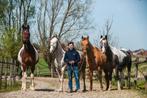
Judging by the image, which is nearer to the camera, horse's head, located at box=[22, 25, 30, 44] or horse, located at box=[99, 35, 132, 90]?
horse's head, located at box=[22, 25, 30, 44]

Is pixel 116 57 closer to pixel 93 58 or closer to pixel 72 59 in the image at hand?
pixel 93 58

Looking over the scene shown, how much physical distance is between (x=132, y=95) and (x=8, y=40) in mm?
31066

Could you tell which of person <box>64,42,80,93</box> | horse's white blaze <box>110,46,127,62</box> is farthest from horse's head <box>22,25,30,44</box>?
horse's white blaze <box>110,46,127,62</box>

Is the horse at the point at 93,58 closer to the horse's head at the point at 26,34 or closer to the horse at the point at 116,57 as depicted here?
the horse at the point at 116,57

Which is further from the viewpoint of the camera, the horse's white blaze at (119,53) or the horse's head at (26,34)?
the horse's white blaze at (119,53)

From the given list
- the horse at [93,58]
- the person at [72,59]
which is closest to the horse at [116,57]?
the horse at [93,58]

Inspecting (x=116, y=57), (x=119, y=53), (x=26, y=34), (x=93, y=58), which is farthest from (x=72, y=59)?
(x=119, y=53)

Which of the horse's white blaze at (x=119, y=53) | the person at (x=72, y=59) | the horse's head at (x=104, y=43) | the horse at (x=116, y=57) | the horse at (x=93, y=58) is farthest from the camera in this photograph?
the horse's white blaze at (x=119, y=53)

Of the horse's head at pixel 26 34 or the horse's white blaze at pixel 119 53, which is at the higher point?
the horse's head at pixel 26 34

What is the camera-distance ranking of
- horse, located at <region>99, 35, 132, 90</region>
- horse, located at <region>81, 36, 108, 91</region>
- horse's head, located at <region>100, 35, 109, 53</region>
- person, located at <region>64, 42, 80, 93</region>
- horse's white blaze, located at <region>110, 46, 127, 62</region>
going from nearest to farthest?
person, located at <region>64, 42, 80, 93</region> → horse, located at <region>81, 36, 108, 91</region> → horse's head, located at <region>100, 35, 109, 53</region> → horse, located at <region>99, 35, 132, 90</region> → horse's white blaze, located at <region>110, 46, 127, 62</region>

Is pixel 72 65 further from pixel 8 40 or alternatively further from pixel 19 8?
pixel 19 8

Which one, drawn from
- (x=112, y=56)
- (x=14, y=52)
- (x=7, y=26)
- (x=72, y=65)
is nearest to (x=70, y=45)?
(x=72, y=65)

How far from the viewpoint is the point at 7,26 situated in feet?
175

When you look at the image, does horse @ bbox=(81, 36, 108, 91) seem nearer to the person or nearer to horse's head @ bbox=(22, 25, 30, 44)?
the person
